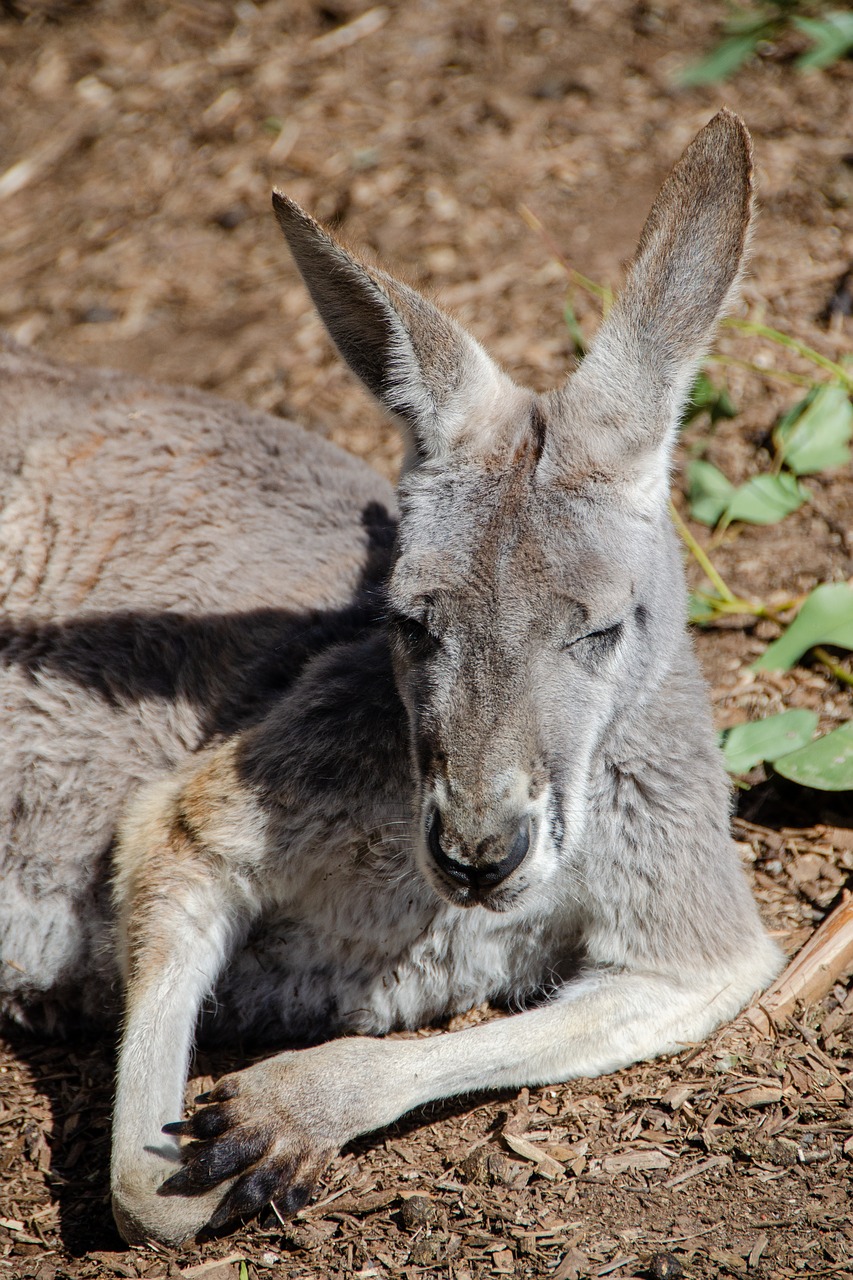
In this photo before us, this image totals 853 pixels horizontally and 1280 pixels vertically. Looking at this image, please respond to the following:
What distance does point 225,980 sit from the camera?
3.26 meters

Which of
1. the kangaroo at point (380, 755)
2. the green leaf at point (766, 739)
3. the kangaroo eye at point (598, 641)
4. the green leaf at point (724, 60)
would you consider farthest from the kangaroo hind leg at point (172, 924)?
the green leaf at point (724, 60)

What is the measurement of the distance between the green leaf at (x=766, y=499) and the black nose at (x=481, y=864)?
2.47 m

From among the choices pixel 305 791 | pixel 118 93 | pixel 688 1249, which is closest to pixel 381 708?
pixel 305 791

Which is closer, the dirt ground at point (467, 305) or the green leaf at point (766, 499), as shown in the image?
the dirt ground at point (467, 305)

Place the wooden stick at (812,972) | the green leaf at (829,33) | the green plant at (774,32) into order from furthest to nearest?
the green leaf at (829,33) → the green plant at (774,32) → the wooden stick at (812,972)

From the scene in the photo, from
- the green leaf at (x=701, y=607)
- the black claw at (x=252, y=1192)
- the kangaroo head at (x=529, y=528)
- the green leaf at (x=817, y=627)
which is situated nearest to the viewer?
the kangaroo head at (x=529, y=528)

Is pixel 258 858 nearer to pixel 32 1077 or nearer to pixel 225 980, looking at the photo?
pixel 225 980

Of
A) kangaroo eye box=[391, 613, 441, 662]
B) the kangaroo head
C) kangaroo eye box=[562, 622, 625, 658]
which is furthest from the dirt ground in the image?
kangaroo eye box=[562, 622, 625, 658]

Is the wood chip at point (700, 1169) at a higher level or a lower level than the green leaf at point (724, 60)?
lower

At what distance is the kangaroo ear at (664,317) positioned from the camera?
8.91 ft

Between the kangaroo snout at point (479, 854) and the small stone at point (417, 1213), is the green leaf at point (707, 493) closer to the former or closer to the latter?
the kangaroo snout at point (479, 854)

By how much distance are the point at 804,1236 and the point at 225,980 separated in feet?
4.92

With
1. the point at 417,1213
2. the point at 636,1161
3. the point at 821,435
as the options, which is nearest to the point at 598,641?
the point at 636,1161

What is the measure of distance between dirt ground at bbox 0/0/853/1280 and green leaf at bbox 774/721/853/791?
215mm
